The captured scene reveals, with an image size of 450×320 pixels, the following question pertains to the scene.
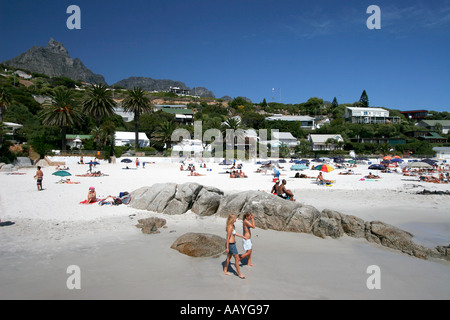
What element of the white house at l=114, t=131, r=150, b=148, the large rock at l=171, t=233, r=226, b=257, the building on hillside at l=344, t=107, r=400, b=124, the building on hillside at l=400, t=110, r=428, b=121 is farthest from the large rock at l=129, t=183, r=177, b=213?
the building on hillside at l=400, t=110, r=428, b=121

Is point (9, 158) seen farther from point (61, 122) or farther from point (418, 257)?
point (418, 257)

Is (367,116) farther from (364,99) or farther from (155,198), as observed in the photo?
(155,198)

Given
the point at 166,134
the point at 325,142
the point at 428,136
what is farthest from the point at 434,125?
the point at 166,134

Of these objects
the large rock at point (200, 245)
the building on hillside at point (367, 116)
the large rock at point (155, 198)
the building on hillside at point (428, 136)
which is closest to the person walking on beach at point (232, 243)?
the large rock at point (200, 245)

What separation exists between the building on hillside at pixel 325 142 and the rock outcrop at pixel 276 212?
55.7 meters

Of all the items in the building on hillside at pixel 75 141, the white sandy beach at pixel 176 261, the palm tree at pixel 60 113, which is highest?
the palm tree at pixel 60 113

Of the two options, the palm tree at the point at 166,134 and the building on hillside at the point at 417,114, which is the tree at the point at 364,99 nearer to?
the building on hillside at the point at 417,114

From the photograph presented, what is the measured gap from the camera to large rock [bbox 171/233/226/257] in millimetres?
7938

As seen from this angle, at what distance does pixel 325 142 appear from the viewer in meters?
63.8

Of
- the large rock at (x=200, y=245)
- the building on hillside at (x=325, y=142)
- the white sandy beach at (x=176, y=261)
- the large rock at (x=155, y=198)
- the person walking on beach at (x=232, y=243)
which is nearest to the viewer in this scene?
the white sandy beach at (x=176, y=261)

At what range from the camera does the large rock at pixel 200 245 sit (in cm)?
794

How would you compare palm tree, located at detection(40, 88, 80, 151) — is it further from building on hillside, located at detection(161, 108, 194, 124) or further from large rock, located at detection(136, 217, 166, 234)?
building on hillside, located at detection(161, 108, 194, 124)
